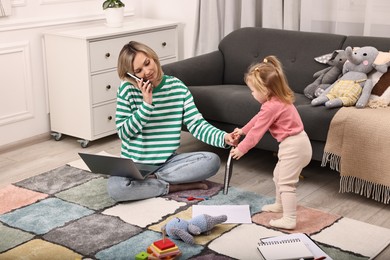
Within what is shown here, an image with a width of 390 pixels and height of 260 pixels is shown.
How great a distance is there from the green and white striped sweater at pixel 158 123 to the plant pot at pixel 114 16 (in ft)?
3.66

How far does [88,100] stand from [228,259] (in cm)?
182

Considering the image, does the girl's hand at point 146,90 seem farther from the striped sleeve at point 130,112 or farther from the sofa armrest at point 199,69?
the sofa armrest at point 199,69

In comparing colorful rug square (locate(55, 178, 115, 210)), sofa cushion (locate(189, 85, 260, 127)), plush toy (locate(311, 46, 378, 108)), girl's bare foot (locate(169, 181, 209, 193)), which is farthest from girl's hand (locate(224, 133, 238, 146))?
colorful rug square (locate(55, 178, 115, 210))

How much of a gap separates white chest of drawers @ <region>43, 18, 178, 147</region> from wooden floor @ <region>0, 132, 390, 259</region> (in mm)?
130

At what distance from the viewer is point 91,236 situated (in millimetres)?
2730

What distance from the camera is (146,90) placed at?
3100 millimetres

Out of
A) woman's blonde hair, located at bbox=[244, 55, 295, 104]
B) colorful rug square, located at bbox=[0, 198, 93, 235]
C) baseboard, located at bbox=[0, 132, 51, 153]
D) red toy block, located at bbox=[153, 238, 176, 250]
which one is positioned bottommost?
baseboard, located at bbox=[0, 132, 51, 153]

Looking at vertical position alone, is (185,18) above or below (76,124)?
above

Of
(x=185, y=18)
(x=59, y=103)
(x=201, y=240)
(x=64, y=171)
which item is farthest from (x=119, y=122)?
(x=185, y=18)

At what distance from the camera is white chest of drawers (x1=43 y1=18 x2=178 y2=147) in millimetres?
3971

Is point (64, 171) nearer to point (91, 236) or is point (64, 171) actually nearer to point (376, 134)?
point (91, 236)

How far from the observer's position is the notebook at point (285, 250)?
247cm

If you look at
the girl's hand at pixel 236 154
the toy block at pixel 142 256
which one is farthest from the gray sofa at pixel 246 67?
the toy block at pixel 142 256

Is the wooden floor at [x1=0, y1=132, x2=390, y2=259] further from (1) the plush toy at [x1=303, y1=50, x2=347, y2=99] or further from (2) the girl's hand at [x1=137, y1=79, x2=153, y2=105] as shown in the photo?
(2) the girl's hand at [x1=137, y1=79, x2=153, y2=105]
